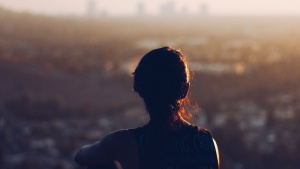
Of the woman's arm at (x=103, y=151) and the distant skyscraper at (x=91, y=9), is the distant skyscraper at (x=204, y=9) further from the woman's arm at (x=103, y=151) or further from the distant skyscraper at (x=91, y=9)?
the woman's arm at (x=103, y=151)

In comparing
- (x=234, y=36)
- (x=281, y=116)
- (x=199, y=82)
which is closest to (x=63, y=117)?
(x=281, y=116)

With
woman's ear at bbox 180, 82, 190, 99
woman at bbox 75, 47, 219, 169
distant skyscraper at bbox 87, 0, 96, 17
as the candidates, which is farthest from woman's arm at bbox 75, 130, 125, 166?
distant skyscraper at bbox 87, 0, 96, 17

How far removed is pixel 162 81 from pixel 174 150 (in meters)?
A: 0.14

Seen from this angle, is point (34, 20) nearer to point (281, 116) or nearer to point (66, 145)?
point (281, 116)

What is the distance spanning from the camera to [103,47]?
38.4 meters

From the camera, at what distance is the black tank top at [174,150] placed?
4.14ft

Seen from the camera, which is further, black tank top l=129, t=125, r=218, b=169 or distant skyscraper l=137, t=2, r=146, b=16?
distant skyscraper l=137, t=2, r=146, b=16

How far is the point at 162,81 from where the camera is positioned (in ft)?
4.16

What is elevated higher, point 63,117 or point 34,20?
point 34,20

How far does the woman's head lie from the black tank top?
44 mm

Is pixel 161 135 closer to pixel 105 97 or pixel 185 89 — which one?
pixel 185 89

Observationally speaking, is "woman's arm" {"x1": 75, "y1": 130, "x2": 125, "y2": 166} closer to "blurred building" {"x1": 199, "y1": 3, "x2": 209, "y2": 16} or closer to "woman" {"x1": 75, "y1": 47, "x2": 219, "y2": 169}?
"woman" {"x1": 75, "y1": 47, "x2": 219, "y2": 169}

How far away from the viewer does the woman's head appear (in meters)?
1.26

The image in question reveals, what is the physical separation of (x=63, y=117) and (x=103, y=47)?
850 inches
